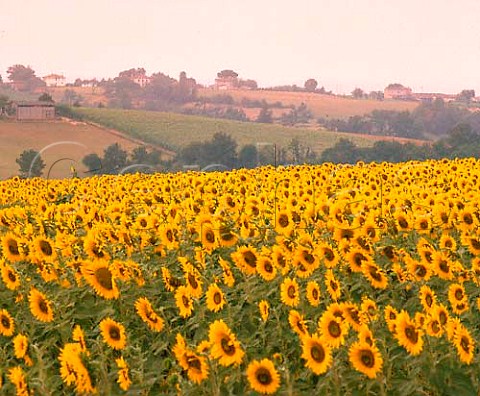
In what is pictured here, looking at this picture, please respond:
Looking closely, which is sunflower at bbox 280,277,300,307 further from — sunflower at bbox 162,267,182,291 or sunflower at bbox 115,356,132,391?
sunflower at bbox 115,356,132,391

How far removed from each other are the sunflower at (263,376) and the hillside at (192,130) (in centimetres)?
10750

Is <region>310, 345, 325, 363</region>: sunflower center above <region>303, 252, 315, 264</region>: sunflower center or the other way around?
the other way around

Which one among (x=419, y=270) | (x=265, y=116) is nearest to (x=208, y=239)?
(x=419, y=270)

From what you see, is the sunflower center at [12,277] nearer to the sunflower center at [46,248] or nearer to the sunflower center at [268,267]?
the sunflower center at [46,248]

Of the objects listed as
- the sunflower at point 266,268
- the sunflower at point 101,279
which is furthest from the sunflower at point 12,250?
the sunflower at point 266,268

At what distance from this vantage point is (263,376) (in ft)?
18.1

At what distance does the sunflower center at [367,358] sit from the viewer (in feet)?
18.6

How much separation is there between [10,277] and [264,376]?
A: 10.8 ft

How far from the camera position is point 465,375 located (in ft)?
21.0

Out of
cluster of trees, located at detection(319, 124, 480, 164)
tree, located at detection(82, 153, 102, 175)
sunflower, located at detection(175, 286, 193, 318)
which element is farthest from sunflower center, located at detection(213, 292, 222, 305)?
tree, located at detection(82, 153, 102, 175)

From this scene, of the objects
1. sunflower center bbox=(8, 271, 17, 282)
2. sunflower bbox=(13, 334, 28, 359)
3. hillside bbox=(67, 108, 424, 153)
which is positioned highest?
sunflower center bbox=(8, 271, 17, 282)

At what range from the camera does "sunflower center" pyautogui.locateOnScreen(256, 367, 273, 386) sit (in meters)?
5.50

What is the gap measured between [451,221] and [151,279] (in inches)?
157

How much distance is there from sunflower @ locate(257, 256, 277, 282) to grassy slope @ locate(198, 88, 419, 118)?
150181mm
